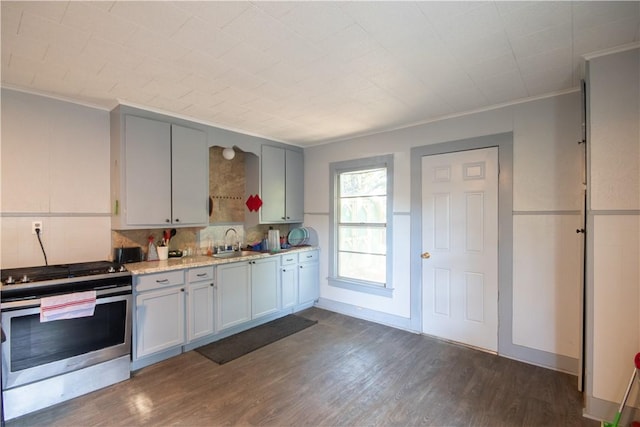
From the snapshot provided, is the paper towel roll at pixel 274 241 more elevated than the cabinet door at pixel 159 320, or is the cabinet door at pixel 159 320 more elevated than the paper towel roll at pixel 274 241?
the paper towel roll at pixel 274 241

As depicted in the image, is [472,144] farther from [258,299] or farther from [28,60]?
[28,60]

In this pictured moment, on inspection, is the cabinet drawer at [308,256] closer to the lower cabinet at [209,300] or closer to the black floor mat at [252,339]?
the lower cabinet at [209,300]

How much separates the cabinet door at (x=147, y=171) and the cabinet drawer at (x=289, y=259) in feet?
5.03

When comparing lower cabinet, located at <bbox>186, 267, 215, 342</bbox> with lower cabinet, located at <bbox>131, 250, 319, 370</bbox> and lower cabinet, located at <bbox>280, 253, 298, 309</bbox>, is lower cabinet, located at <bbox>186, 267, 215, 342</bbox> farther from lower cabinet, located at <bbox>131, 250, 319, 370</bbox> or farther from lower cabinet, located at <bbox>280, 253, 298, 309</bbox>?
lower cabinet, located at <bbox>280, 253, 298, 309</bbox>

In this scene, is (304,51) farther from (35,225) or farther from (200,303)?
(35,225)

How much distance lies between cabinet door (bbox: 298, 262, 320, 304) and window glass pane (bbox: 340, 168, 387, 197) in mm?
1179

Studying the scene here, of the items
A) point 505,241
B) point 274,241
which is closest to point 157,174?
point 274,241

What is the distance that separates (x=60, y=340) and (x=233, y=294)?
1530 millimetres

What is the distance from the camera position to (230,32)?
1.78m

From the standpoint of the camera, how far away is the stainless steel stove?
210cm

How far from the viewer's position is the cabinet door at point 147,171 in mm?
2902

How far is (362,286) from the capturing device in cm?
409

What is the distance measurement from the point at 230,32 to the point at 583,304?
10.5ft

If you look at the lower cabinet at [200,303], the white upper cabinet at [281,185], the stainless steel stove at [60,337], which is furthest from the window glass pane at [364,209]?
the stainless steel stove at [60,337]
